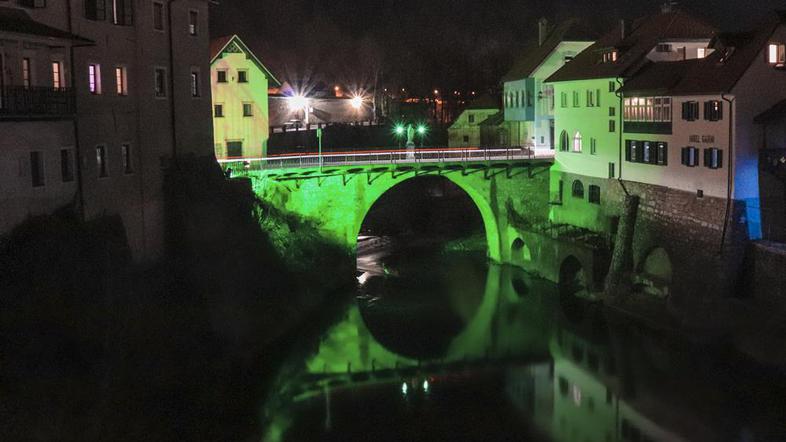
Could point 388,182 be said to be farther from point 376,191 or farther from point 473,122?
point 473,122

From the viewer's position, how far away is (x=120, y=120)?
3466cm

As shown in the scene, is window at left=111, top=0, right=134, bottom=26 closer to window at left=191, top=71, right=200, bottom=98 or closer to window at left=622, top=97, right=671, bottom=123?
window at left=191, top=71, right=200, bottom=98

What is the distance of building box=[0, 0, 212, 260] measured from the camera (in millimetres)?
28375

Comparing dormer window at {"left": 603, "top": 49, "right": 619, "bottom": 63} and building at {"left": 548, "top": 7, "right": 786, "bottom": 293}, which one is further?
dormer window at {"left": 603, "top": 49, "right": 619, "bottom": 63}

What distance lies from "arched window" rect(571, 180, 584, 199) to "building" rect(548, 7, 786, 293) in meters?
0.10

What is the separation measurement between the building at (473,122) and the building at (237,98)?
79.9 feet

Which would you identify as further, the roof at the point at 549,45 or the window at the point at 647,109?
the roof at the point at 549,45

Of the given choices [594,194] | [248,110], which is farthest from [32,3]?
[594,194]

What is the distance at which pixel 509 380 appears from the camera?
37438mm

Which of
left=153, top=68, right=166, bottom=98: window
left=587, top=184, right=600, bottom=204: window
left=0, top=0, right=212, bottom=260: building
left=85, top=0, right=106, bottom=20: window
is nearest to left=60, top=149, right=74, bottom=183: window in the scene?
left=0, top=0, right=212, bottom=260: building

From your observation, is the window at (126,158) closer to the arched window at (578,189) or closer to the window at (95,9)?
the window at (95,9)

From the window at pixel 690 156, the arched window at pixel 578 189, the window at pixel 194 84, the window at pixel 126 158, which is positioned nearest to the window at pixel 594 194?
the arched window at pixel 578 189

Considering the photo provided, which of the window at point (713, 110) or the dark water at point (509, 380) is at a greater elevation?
the window at point (713, 110)

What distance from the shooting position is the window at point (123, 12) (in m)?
34.3
